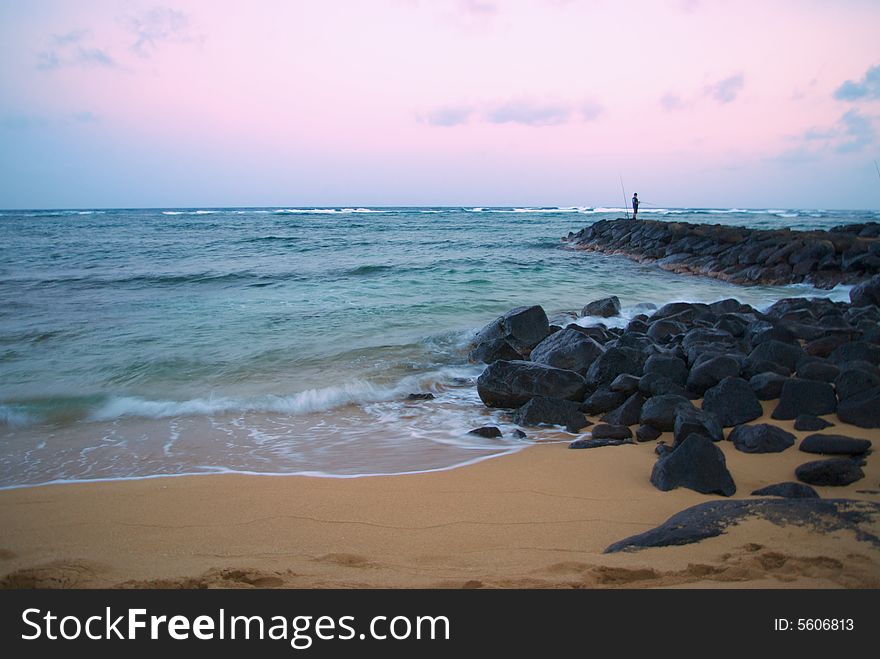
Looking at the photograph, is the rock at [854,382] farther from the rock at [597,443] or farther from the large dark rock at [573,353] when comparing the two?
the large dark rock at [573,353]

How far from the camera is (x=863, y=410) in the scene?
4.73 meters

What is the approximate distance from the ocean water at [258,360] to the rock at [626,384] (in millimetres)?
982

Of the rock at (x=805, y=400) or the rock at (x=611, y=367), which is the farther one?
the rock at (x=611, y=367)

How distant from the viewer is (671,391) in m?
5.61

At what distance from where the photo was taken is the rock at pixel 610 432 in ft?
16.1

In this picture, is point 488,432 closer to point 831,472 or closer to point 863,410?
point 831,472

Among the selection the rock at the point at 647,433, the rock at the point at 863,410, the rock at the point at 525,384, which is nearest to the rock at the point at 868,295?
the rock at the point at 863,410

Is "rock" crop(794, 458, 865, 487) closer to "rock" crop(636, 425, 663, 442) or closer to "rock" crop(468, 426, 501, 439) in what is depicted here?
"rock" crop(636, 425, 663, 442)

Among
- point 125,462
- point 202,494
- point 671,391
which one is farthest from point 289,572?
point 671,391

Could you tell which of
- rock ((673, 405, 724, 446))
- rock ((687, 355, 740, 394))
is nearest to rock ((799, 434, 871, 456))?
rock ((673, 405, 724, 446))

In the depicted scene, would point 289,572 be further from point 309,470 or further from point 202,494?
point 309,470
